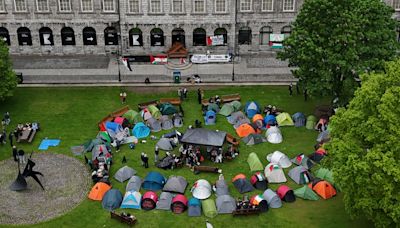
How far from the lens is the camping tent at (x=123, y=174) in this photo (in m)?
60.3

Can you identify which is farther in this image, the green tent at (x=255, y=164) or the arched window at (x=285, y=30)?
the arched window at (x=285, y=30)

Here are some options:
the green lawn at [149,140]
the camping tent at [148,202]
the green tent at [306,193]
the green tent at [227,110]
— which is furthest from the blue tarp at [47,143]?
the green tent at [306,193]

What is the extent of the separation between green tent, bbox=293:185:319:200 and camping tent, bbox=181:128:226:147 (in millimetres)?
10100

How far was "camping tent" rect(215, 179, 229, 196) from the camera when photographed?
189 feet

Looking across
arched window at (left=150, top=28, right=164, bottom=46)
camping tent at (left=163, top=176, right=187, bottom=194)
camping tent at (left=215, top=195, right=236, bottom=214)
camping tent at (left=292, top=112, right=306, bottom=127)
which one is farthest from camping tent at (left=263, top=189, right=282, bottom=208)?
arched window at (left=150, top=28, right=164, bottom=46)

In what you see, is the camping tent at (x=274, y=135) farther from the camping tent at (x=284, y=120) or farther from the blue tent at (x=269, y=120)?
the camping tent at (x=284, y=120)

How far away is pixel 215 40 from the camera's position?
91.7 metres

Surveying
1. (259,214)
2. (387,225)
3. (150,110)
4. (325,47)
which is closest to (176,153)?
(150,110)

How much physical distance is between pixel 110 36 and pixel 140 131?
91.0ft

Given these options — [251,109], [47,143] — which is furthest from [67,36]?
[251,109]

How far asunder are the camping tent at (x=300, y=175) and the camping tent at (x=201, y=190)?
8.92m

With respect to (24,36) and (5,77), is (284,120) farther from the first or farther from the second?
(24,36)

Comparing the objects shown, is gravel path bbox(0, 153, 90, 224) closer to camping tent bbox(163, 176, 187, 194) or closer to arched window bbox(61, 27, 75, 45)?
camping tent bbox(163, 176, 187, 194)

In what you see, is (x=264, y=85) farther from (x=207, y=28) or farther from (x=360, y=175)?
(x=360, y=175)
